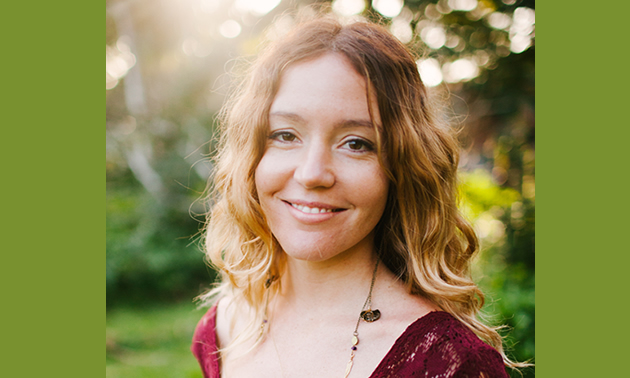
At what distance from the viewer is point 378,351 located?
1.69 metres

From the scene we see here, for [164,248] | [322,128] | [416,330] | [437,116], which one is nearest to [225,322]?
[416,330]

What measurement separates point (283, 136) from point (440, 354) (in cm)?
106

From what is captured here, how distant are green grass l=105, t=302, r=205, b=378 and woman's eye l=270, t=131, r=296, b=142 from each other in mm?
4105

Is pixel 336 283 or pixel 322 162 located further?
pixel 336 283

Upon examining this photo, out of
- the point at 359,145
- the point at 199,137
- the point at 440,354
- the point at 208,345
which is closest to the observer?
the point at 440,354

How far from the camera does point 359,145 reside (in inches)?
67.1

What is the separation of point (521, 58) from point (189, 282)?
6795 mm

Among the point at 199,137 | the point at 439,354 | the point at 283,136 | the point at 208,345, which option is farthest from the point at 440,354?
the point at 199,137

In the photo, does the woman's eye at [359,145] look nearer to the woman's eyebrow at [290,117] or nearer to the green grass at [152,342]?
the woman's eyebrow at [290,117]

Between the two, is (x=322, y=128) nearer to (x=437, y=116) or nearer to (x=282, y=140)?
(x=282, y=140)

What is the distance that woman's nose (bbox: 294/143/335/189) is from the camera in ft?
5.32

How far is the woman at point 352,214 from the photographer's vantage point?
5.40ft

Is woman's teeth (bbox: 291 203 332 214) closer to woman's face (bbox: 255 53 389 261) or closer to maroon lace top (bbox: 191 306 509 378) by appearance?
woman's face (bbox: 255 53 389 261)

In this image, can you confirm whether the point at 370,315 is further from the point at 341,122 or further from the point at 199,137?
the point at 199,137
